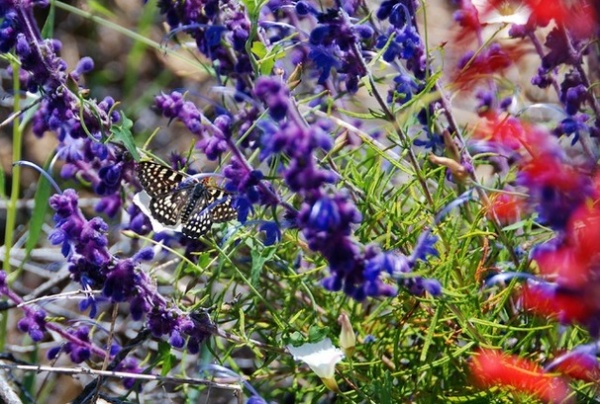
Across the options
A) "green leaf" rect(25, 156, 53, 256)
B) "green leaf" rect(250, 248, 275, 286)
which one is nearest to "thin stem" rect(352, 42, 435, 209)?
"green leaf" rect(250, 248, 275, 286)

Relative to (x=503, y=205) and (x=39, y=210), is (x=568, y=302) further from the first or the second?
(x=39, y=210)

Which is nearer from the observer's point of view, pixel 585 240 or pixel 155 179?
pixel 585 240

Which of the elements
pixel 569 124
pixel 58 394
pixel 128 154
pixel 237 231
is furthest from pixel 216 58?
pixel 58 394

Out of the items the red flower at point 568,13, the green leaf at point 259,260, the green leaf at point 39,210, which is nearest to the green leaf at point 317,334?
the green leaf at point 259,260

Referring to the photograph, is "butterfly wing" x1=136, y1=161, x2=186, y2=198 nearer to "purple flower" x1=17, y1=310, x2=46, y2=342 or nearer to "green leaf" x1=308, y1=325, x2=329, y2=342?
"purple flower" x1=17, y1=310, x2=46, y2=342

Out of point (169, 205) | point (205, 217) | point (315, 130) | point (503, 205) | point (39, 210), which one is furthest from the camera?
point (39, 210)

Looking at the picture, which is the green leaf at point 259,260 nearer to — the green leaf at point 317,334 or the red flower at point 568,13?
the green leaf at point 317,334

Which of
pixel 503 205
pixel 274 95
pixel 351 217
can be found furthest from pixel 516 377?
pixel 274 95
